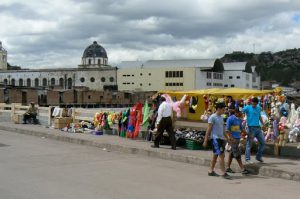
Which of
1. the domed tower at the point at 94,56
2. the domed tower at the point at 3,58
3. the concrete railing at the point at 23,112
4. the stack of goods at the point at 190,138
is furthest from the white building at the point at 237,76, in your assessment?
the stack of goods at the point at 190,138

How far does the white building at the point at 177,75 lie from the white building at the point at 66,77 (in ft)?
15.2

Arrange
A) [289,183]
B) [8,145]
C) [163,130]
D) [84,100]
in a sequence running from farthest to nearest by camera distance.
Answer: [84,100], [8,145], [163,130], [289,183]

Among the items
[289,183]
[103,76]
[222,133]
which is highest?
[103,76]

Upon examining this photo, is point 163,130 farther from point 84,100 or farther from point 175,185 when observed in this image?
point 84,100

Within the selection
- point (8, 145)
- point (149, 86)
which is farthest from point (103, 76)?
point (8, 145)

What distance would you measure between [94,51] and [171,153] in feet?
516

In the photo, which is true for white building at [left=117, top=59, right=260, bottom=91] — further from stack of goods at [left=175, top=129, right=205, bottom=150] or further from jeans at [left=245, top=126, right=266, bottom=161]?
jeans at [left=245, top=126, right=266, bottom=161]

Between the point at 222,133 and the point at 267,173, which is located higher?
the point at 222,133

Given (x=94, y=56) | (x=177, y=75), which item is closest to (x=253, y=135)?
(x=177, y=75)

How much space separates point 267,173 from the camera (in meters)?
11.5

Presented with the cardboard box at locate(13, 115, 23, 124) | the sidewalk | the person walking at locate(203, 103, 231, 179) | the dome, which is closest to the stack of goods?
the sidewalk

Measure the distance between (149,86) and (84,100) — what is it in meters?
28.4

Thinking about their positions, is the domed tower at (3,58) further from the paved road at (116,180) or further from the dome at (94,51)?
the paved road at (116,180)

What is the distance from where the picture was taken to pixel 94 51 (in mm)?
169125
